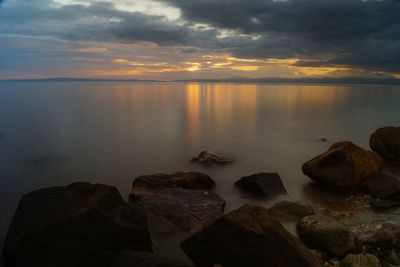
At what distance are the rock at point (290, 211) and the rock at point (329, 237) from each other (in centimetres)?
134

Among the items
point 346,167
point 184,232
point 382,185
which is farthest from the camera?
point 346,167

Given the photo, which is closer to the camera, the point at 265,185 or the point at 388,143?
the point at 265,185

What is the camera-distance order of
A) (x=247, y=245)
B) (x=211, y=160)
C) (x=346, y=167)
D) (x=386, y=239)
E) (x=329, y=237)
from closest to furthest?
(x=247, y=245) < (x=329, y=237) < (x=386, y=239) < (x=346, y=167) < (x=211, y=160)

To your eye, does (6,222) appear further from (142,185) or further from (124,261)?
(124,261)

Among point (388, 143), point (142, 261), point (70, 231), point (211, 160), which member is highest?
point (70, 231)

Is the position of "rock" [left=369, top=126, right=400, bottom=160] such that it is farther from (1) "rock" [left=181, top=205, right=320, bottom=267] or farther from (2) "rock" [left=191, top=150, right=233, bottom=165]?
(1) "rock" [left=181, top=205, right=320, bottom=267]

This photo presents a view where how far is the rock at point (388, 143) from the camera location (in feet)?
51.0

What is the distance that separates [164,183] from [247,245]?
6128 millimetres

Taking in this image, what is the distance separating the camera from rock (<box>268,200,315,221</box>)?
9.27 metres

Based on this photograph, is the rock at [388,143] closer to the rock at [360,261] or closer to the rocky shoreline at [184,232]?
the rocky shoreline at [184,232]

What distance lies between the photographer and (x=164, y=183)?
11.7 m

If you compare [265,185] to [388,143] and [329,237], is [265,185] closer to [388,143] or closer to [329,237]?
[329,237]

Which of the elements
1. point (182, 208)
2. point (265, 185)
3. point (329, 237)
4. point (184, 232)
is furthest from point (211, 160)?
point (329, 237)

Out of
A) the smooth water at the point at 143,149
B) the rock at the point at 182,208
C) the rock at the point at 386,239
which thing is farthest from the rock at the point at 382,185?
the rock at the point at 182,208
